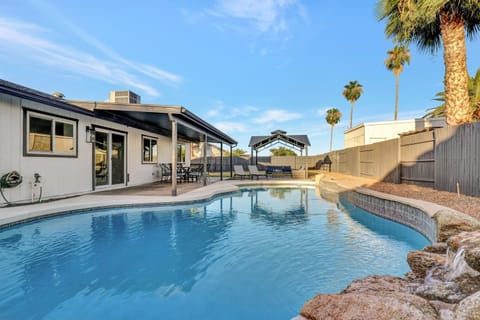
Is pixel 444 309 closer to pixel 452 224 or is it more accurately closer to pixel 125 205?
pixel 452 224

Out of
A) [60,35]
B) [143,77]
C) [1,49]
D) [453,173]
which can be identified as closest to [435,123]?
[453,173]

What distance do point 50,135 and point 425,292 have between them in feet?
28.2

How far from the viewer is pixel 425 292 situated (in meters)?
1.95

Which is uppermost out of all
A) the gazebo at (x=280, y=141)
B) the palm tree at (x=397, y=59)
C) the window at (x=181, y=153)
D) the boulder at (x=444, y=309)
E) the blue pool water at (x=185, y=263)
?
the palm tree at (x=397, y=59)

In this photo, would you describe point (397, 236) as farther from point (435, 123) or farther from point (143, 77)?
point (143, 77)

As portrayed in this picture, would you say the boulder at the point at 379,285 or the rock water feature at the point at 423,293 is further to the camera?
the boulder at the point at 379,285

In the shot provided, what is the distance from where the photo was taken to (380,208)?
6.46 m

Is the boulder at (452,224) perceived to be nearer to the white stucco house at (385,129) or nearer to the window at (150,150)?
the window at (150,150)

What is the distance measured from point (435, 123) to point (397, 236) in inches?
590

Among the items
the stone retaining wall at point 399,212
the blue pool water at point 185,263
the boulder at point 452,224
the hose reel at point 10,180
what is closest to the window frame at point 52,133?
the hose reel at point 10,180

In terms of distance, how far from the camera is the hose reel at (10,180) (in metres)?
5.74

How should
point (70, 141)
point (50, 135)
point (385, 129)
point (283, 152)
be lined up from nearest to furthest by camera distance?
1. point (50, 135)
2. point (70, 141)
3. point (385, 129)
4. point (283, 152)

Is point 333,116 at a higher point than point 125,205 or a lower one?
higher

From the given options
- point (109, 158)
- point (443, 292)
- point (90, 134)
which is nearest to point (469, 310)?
point (443, 292)
